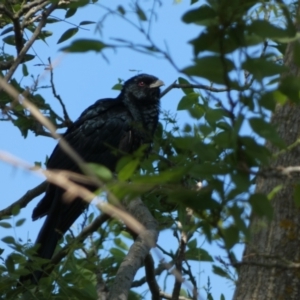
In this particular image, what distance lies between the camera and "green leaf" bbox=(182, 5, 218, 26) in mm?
1545

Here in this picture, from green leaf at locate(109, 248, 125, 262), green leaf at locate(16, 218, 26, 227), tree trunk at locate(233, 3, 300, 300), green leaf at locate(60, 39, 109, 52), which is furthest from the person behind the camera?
green leaf at locate(109, 248, 125, 262)

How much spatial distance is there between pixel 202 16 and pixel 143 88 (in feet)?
19.1

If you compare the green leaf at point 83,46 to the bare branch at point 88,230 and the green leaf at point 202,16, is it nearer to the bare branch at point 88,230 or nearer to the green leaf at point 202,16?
the green leaf at point 202,16

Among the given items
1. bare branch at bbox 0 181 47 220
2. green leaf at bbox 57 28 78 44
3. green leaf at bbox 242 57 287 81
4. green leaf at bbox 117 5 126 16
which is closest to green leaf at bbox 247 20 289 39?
green leaf at bbox 242 57 287 81

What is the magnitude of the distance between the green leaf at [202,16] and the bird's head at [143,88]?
5.67 m

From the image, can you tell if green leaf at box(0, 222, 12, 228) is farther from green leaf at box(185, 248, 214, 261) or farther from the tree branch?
green leaf at box(185, 248, 214, 261)

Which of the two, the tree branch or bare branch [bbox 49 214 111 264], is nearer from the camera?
the tree branch

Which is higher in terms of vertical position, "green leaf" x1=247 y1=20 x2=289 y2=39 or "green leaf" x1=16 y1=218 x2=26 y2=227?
"green leaf" x1=16 y1=218 x2=26 y2=227

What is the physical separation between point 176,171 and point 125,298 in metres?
1.73

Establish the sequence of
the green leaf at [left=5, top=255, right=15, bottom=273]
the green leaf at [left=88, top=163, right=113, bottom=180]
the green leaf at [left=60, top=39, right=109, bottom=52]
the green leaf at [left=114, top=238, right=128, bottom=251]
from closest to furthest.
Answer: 1. the green leaf at [left=88, top=163, right=113, bottom=180]
2. the green leaf at [left=60, top=39, right=109, bottom=52]
3. the green leaf at [left=5, top=255, right=15, bottom=273]
4. the green leaf at [left=114, top=238, right=128, bottom=251]

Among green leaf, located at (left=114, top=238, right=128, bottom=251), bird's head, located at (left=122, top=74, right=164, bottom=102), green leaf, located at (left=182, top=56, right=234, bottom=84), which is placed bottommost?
green leaf, located at (left=182, top=56, right=234, bottom=84)

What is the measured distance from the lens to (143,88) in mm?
7359

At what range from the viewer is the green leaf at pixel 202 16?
5.07 ft

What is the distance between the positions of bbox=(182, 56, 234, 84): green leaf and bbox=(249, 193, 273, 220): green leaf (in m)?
0.25
